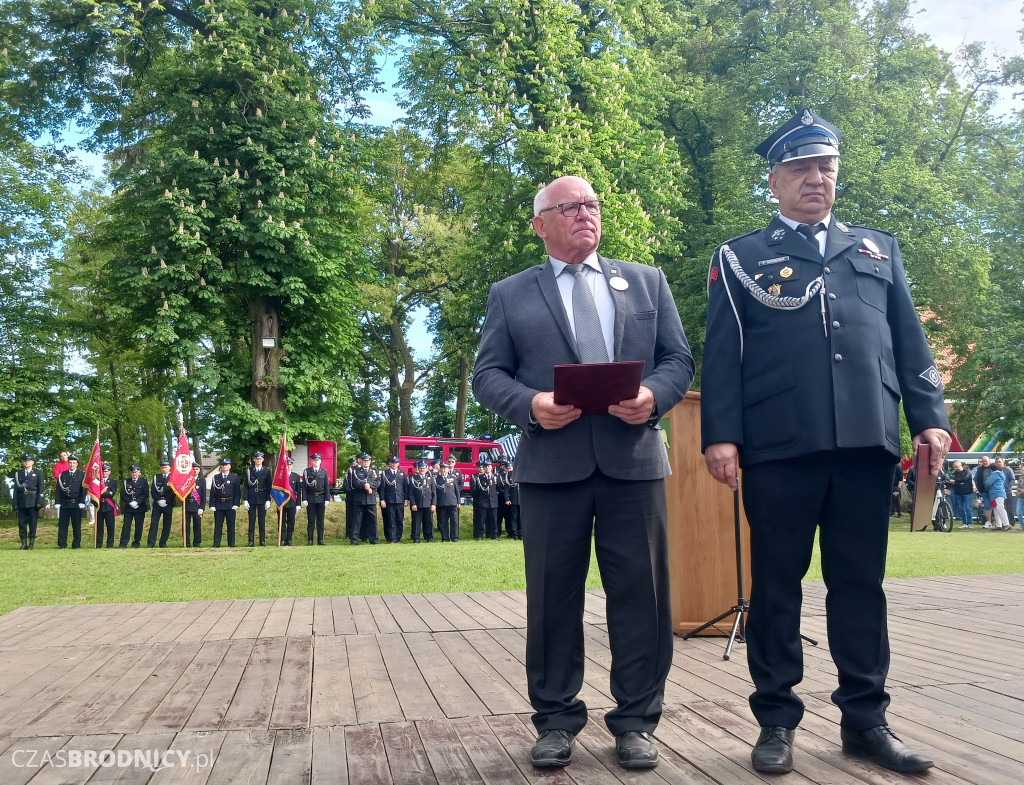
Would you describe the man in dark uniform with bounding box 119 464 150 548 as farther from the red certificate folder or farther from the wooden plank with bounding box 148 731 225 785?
the red certificate folder

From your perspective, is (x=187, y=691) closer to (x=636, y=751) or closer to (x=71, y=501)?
(x=636, y=751)

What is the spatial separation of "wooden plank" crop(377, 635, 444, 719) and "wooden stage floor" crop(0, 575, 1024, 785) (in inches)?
0.6

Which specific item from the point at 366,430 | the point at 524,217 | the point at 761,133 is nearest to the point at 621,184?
the point at 524,217

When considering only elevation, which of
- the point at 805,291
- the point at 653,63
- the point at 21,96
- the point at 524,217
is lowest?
the point at 805,291

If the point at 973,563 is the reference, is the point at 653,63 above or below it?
above

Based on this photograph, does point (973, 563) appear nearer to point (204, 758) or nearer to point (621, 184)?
point (204, 758)

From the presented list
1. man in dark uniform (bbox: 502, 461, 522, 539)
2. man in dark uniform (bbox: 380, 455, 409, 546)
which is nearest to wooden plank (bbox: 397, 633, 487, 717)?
man in dark uniform (bbox: 380, 455, 409, 546)

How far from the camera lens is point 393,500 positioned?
21.6m

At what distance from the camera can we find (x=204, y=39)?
22.1m

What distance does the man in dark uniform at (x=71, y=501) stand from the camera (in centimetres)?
1988

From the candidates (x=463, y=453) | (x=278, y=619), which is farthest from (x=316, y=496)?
(x=463, y=453)

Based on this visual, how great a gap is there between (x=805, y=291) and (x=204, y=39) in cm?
2170

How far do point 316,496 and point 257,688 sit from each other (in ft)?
54.0

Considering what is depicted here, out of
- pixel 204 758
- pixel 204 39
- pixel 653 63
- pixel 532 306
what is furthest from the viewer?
pixel 653 63
